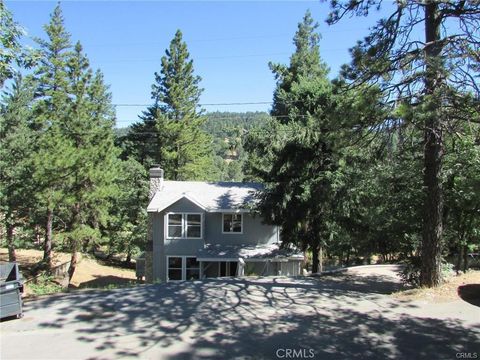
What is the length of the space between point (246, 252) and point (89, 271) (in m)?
15.9

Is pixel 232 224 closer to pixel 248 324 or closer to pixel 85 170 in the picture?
pixel 85 170

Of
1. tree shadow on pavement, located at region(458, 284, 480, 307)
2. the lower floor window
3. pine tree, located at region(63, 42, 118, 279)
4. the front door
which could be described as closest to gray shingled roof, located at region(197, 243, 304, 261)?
the front door

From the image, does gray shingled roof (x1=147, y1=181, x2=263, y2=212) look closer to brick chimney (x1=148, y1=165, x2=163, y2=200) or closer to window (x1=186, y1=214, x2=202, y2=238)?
brick chimney (x1=148, y1=165, x2=163, y2=200)

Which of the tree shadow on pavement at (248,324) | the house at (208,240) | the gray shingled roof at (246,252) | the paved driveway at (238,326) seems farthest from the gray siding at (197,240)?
the paved driveway at (238,326)

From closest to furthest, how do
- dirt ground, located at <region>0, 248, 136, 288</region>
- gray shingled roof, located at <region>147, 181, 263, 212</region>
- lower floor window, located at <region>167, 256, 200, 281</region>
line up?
gray shingled roof, located at <region>147, 181, 263, 212</region>, lower floor window, located at <region>167, 256, 200, 281</region>, dirt ground, located at <region>0, 248, 136, 288</region>

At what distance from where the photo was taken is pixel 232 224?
25.6 meters

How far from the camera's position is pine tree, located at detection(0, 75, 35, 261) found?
26077 millimetres

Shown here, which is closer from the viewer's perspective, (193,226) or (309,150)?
(309,150)

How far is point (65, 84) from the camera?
101 ft

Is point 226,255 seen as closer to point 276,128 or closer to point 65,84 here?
point 276,128

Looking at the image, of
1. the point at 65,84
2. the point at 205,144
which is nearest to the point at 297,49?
the point at 205,144

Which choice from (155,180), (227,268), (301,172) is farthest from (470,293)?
(155,180)

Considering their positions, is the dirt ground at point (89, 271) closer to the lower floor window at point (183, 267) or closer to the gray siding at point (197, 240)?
the gray siding at point (197, 240)

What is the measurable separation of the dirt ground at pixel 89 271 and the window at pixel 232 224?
8.33 meters
